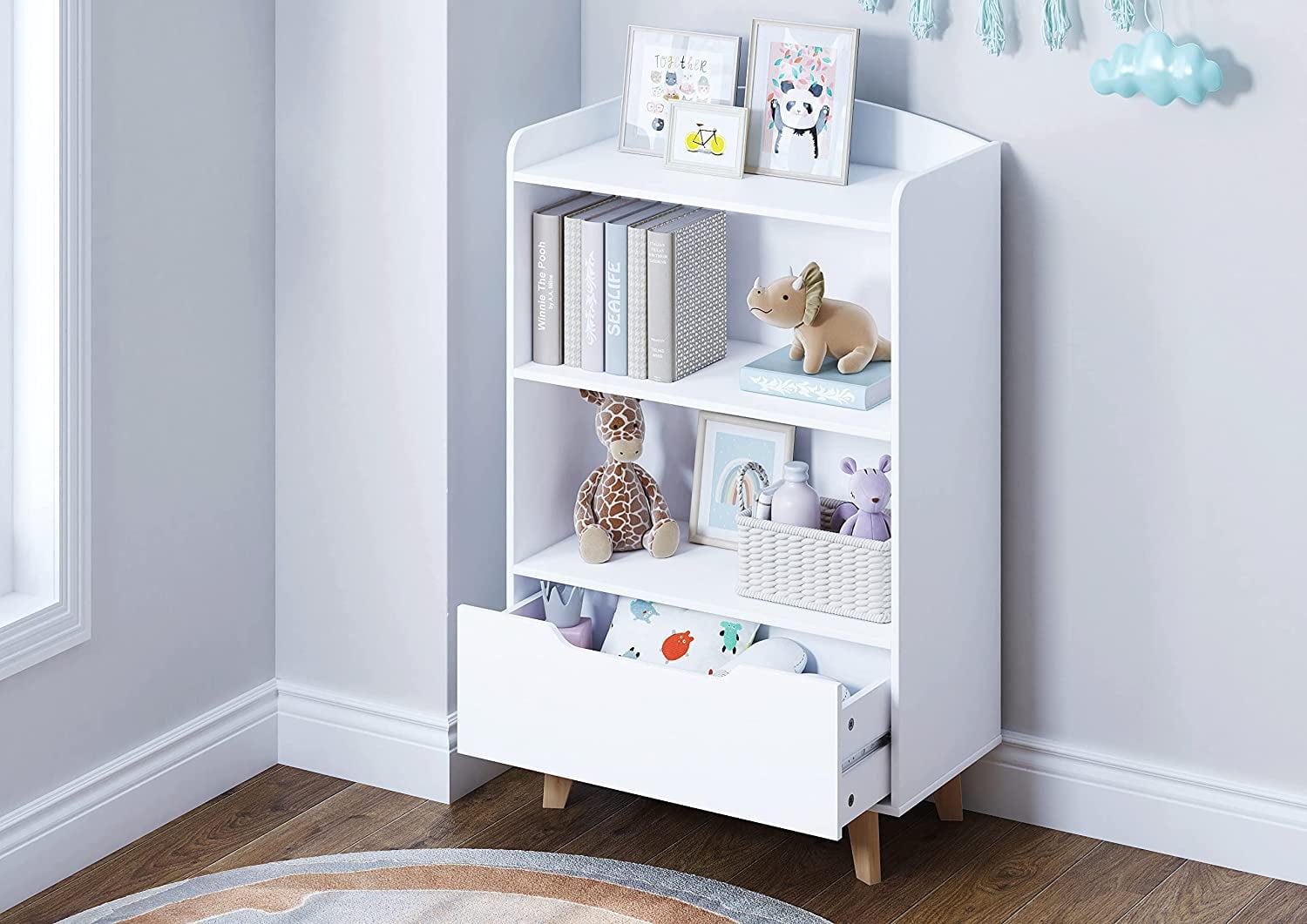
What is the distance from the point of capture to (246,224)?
263 cm

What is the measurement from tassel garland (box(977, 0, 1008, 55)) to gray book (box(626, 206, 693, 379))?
48 centimetres

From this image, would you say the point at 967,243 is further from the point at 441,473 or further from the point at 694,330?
the point at 441,473

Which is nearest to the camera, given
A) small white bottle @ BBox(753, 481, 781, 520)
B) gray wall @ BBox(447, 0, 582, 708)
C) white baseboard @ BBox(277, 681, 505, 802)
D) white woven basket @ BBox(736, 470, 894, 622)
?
white woven basket @ BBox(736, 470, 894, 622)

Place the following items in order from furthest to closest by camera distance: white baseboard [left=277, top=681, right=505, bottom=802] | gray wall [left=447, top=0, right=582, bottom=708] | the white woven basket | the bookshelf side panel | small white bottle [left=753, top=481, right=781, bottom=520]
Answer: white baseboard [left=277, top=681, right=505, bottom=802] → gray wall [left=447, top=0, right=582, bottom=708] → small white bottle [left=753, top=481, right=781, bottom=520] → the white woven basket → the bookshelf side panel

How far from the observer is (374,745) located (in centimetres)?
276

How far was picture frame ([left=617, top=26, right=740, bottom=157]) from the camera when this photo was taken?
246 centimetres

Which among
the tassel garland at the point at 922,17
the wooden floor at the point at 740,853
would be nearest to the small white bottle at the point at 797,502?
the wooden floor at the point at 740,853

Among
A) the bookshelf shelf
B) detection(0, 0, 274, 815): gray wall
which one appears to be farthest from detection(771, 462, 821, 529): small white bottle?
detection(0, 0, 274, 815): gray wall

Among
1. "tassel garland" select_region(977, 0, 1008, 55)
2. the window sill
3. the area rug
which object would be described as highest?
"tassel garland" select_region(977, 0, 1008, 55)

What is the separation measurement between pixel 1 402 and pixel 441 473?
1.97 ft

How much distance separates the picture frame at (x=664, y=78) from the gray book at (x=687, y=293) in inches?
5.3

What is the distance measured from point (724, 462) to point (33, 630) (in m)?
0.96

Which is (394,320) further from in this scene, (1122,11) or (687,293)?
(1122,11)

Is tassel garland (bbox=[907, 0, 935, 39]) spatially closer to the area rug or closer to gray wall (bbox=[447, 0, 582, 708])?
gray wall (bbox=[447, 0, 582, 708])
